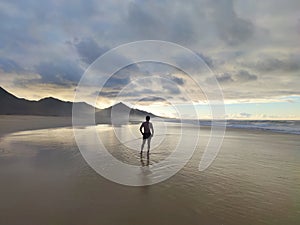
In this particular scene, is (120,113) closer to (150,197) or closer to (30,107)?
(150,197)

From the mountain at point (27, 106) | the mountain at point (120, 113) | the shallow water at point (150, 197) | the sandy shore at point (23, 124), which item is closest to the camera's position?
the shallow water at point (150, 197)

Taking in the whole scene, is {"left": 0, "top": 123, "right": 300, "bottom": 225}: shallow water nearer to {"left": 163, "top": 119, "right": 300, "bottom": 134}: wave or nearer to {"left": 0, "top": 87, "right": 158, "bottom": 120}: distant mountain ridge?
{"left": 163, "top": 119, "right": 300, "bottom": 134}: wave

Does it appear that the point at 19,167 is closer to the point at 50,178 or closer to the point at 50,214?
the point at 50,178

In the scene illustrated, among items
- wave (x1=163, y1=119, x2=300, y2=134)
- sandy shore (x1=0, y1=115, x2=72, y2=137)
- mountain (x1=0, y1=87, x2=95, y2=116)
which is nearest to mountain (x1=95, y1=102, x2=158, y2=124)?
sandy shore (x1=0, y1=115, x2=72, y2=137)

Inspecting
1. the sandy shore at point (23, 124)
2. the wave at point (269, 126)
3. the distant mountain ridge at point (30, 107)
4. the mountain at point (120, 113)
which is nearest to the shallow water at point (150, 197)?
the mountain at point (120, 113)

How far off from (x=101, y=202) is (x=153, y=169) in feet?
13.2

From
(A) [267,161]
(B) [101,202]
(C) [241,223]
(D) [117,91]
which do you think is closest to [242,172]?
(A) [267,161]

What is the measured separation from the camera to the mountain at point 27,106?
11938 cm

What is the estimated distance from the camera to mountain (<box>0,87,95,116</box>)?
119m

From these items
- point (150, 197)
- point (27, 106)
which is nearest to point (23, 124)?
point (150, 197)

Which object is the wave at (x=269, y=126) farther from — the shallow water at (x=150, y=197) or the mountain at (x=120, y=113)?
the shallow water at (x=150, y=197)

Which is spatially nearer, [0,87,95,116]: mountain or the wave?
the wave

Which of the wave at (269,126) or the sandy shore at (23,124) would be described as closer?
the sandy shore at (23,124)

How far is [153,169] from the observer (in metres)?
9.80
